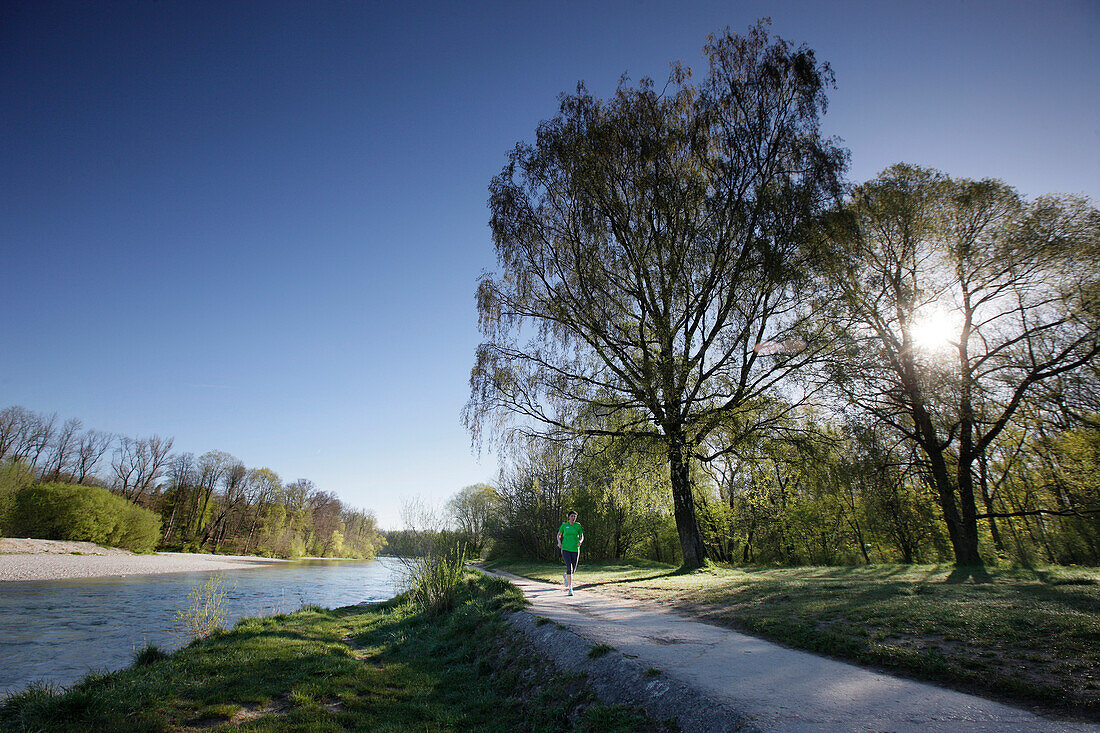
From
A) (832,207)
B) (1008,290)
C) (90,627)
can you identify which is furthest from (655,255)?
(90,627)

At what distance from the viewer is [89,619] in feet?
41.5

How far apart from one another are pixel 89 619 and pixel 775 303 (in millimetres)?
21470

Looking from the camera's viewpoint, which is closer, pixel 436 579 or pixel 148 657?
pixel 148 657

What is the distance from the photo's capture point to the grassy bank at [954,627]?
147 inches

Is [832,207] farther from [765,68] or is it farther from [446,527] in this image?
[446,527]

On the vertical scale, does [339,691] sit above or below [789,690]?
below

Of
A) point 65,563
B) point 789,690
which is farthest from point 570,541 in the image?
point 65,563

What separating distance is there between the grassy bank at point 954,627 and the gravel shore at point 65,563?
32.3 m

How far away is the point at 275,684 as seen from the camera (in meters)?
6.06

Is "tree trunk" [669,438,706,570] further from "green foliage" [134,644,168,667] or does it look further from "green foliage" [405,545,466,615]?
"green foliage" [134,644,168,667]

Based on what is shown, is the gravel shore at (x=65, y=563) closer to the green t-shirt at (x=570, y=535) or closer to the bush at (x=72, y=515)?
the bush at (x=72, y=515)

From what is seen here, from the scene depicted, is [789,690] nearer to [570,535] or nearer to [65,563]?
[570,535]

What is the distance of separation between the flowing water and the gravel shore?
3.55 metres

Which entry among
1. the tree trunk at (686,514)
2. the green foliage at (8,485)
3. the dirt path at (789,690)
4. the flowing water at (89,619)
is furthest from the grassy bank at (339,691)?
the green foliage at (8,485)
